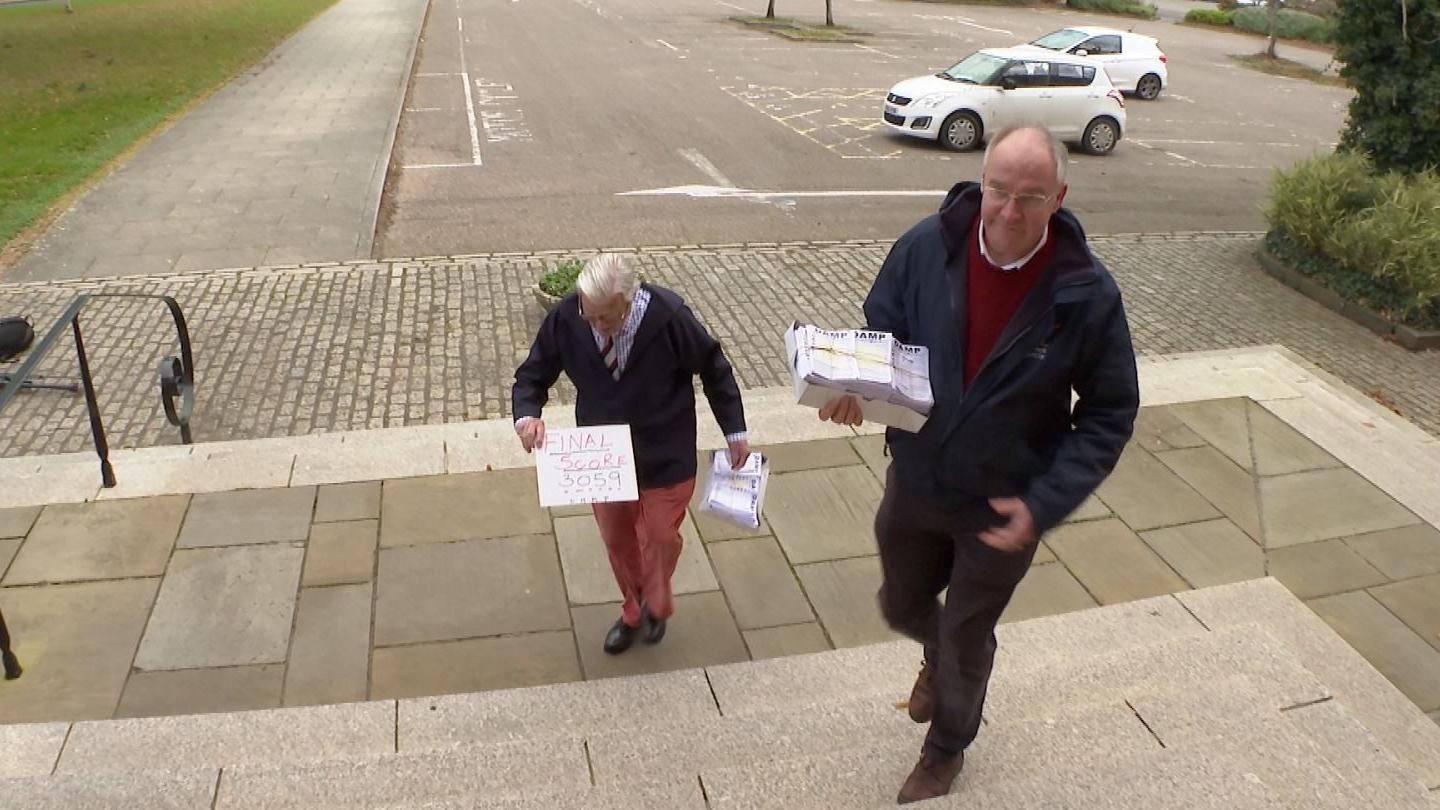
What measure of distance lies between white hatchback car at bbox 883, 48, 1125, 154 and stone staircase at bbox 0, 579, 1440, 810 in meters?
12.0

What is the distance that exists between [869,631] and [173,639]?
111 inches

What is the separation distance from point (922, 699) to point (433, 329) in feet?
17.4

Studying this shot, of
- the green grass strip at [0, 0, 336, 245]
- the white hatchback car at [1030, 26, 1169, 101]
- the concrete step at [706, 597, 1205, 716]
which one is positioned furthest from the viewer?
the white hatchback car at [1030, 26, 1169, 101]

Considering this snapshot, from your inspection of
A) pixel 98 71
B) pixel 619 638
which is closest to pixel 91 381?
pixel 619 638

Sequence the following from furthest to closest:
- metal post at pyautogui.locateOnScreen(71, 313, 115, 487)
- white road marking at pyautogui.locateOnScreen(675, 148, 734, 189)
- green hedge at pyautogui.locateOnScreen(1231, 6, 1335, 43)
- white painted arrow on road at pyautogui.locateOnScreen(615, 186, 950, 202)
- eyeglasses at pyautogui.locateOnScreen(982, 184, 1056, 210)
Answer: green hedge at pyautogui.locateOnScreen(1231, 6, 1335, 43) < white road marking at pyautogui.locateOnScreen(675, 148, 734, 189) < white painted arrow on road at pyautogui.locateOnScreen(615, 186, 950, 202) < metal post at pyautogui.locateOnScreen(71, 313, 115, 487) < eyeglasses at pyautogui.locateOnScreen(982, 184, 1056, 210)

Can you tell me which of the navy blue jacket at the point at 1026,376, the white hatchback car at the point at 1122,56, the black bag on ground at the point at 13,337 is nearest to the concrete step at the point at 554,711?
the navy blue jacket at the point at 1026,376

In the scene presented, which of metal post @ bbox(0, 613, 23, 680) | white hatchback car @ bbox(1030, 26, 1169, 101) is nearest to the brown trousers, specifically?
metal post @ bbox(0, 613, 23, 680)

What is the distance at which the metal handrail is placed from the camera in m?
4.45

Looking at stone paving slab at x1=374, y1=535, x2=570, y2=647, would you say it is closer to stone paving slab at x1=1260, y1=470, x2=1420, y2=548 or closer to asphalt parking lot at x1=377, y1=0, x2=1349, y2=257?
stone paving slab at x1=1260, y1=470, x2=1420, y2=548

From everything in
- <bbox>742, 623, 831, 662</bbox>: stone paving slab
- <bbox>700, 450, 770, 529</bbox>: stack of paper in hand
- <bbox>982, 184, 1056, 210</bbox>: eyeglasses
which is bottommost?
<bbox>742, 623, 831, 662</bbox>: stone paving slab

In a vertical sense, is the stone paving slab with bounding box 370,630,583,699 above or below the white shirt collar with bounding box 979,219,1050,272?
below

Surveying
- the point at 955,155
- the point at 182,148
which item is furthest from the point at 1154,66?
the point at 182,148

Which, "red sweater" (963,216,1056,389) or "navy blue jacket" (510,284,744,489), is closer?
"red sweater" (963,216,1056,389)

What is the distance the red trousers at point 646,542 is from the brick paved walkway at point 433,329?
106 inches
